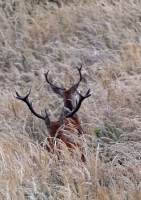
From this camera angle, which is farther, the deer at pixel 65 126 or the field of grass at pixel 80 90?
the deer at pixel 65 126

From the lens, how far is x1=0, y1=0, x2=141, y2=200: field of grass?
4418 millimetres

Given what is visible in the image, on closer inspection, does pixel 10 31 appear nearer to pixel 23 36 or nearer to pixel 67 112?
pixel 23 36

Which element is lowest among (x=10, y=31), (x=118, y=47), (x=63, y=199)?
(x=10, y=31)

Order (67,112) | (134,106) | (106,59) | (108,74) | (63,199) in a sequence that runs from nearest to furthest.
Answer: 1. (63,199)
2. (67,112)
3. (134,106)
4. (108,74)
5. (106,59)

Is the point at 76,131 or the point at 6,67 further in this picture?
the point at 6,67

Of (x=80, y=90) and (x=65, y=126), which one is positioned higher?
(x=65, y=126)

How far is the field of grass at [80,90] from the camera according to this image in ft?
14.5

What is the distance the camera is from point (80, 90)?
7570 mm

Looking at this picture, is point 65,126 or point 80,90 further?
point 80,90

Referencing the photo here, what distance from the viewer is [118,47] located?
8859mm

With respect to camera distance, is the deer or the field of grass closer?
the field of grass

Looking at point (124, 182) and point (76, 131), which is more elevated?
point (124, 182)

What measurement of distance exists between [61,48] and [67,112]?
3.37 m

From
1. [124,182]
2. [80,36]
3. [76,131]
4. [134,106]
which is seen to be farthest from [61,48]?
[124,182]
